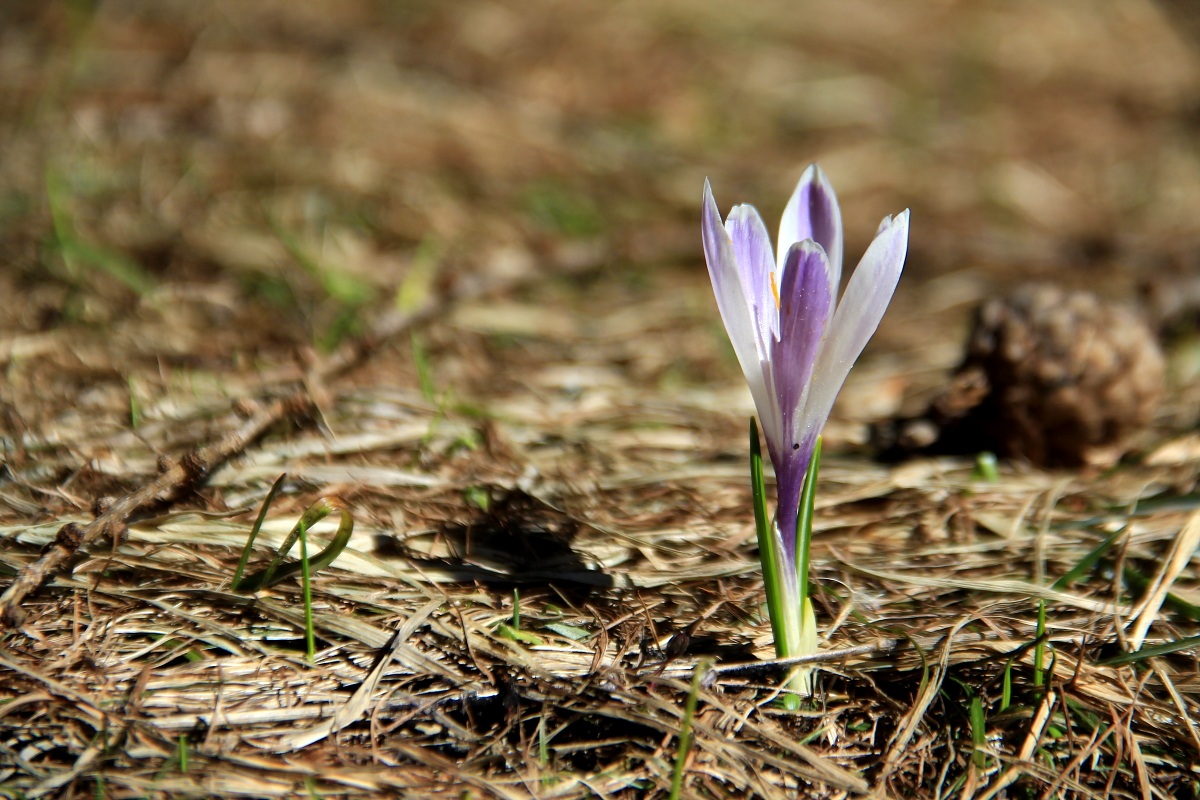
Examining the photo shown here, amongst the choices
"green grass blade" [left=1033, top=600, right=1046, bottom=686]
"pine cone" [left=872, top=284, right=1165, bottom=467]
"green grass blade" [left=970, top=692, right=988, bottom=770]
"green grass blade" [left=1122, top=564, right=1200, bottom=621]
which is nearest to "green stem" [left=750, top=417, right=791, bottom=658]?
"green grass blade" [left=970, top=692, right=988, bottom=770]

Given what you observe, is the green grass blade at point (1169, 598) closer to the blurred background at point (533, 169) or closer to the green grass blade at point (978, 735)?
the green grass blade at point (978, 735)


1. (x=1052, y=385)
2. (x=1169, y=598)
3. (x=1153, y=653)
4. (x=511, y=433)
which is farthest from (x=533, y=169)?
(x=1153, y=653)

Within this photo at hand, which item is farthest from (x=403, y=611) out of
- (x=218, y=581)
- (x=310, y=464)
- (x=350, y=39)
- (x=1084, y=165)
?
(x=1084, y=165)

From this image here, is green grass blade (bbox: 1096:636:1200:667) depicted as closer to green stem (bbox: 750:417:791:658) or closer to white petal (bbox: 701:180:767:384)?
green stem (bbox: 750:417:791:658)

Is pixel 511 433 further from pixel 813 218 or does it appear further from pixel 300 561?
pixel 813 218

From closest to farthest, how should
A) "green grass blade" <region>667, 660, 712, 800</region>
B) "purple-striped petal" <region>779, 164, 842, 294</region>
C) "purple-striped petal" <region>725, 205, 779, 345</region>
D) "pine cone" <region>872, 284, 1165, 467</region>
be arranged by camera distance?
"green grass blade" <region>667, 660, 712, 800</region> → "purple-striped petal" <region>725, 205, 779, 345</region> → "purple-striped petal" <region>779, 164, 842, 294</region> → "pine cone" <region>872, 284, 1165, 467</region>

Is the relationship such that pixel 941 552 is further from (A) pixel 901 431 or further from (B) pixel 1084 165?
(B) pixel 1084 165

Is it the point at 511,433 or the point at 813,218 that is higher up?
the point at 813,218
